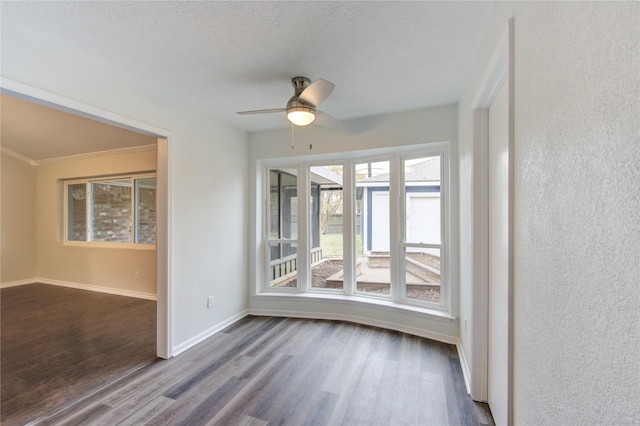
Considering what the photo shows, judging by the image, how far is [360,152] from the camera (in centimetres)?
344

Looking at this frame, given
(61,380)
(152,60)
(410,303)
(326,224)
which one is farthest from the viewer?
(326,224)

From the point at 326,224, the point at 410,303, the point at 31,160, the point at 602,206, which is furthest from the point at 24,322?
the point at 602,206

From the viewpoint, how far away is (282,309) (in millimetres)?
3766

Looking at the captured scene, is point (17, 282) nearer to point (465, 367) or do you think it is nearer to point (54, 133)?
point (54, 133)

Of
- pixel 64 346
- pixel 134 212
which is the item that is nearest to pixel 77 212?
pixel 134 212

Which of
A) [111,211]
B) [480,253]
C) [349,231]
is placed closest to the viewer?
[480,253]

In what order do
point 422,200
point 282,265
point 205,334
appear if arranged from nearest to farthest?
point 205,334 → point 422,200 → point 282,265

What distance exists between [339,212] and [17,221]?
6.54 metres

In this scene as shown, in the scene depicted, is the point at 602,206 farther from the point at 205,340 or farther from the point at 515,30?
the point at 205,340

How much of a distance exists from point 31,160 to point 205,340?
5.73 meters

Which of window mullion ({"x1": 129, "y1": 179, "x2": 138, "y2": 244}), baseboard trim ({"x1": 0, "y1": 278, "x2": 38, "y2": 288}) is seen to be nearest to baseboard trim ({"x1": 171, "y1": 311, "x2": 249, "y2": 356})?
window mullion ({"x1": 129, "y1": 179, "x2": 138, "y2": 244})

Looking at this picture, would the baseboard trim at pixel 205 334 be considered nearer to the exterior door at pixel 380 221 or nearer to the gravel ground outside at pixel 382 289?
the gravel ground outside at pixel 382 289

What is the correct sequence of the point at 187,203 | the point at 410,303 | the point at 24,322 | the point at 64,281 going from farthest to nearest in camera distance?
1. the point at 64,281
2. the point at 24,322
3. the point at 410,303
4. the point at 187,203

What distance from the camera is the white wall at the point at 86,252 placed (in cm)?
464
